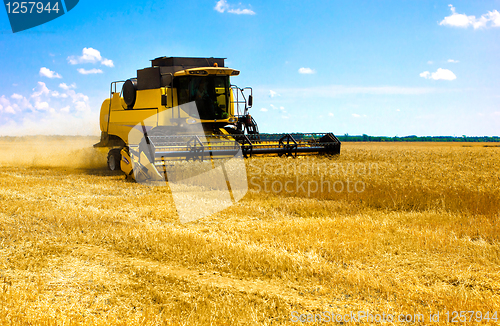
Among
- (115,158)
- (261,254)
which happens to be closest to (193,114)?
(115,158)

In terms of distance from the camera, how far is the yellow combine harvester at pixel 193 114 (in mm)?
11000

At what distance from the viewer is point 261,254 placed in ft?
14.8

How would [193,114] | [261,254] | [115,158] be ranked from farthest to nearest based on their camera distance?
[115,158] < [193,114] < [261,254]

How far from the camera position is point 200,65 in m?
12.3

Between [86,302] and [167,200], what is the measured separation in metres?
4.34

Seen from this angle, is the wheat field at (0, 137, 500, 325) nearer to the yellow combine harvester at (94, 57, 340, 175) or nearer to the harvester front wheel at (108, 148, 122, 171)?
the yellow combine harvester at (94, 57, 340, 175)

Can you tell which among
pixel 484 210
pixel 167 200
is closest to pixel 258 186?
pixel 167 200

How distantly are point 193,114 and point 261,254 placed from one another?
7.66 meters

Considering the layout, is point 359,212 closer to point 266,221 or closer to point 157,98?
point 266,221

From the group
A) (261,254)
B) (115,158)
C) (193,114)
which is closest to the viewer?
(261,254)

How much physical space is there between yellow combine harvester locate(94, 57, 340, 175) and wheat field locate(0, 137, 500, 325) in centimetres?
272

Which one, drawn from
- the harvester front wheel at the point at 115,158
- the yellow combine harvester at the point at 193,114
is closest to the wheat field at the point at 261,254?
the yellow combine harvester at the point at 193,114

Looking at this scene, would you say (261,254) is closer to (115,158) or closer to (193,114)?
(193,114)

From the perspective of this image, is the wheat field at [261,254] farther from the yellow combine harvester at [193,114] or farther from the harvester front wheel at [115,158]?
the harvester front wheel at [115,158]
